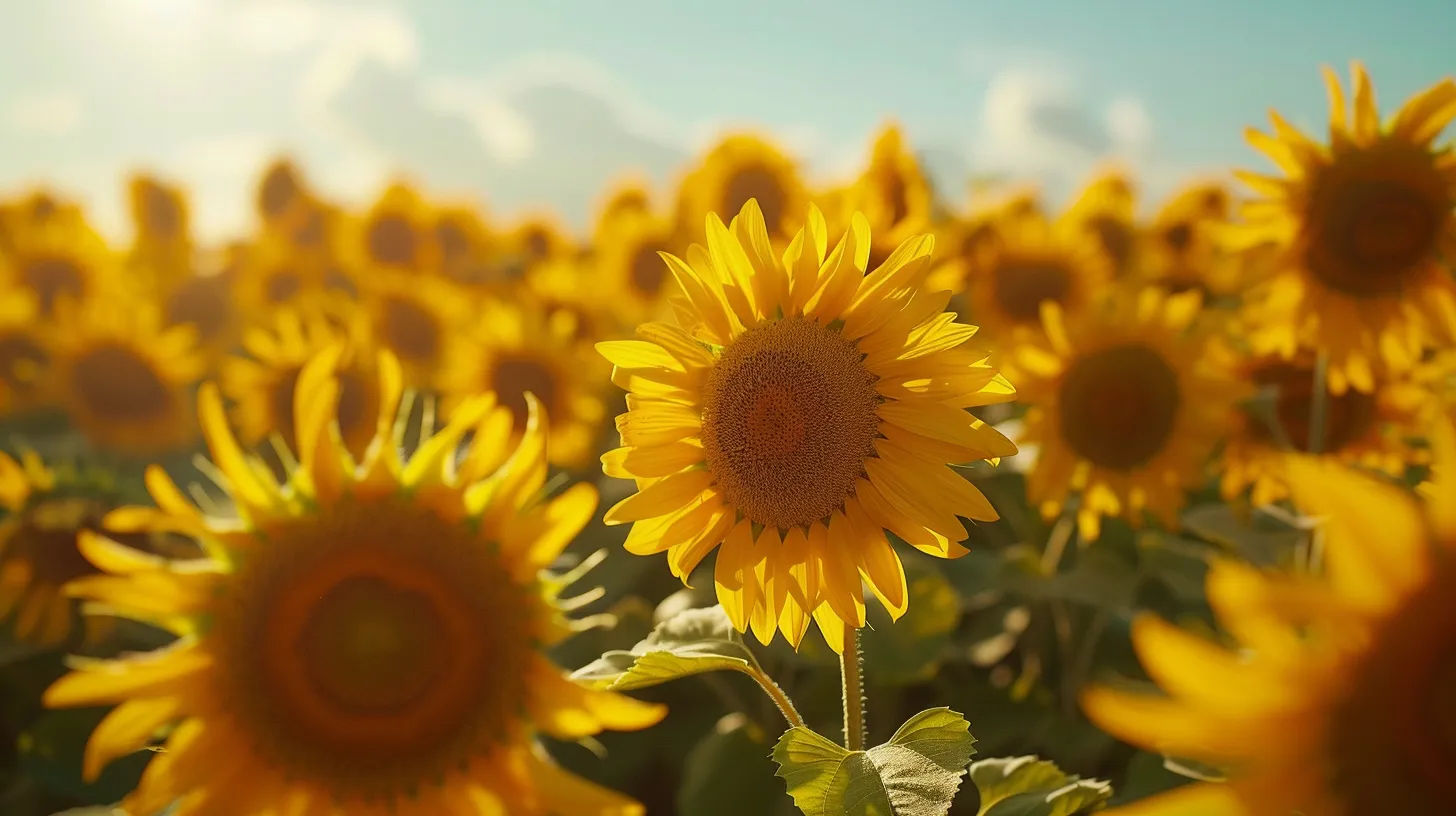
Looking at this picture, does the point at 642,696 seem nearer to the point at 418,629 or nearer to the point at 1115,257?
the point at 418,629

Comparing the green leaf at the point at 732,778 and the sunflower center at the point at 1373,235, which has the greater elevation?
the sunflower center at the point at 1373,235

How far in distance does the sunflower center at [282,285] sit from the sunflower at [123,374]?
1.84 metres

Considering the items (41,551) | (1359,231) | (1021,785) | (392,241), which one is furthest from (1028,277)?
(392,241)

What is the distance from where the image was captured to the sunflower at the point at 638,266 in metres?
6.42

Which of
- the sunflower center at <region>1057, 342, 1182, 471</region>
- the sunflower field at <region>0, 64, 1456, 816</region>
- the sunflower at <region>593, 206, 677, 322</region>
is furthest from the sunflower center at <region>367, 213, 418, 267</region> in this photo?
the sunflower center at <region>1057, 342, 1182, 471</region>

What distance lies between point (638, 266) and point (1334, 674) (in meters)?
5.85

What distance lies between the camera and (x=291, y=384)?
507 centimetres

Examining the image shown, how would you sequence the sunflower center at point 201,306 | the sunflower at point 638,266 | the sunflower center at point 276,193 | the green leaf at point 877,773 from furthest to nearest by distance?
1. the sunflower center at point 276,193
2. the sunflower center at point 201,306
3. the sunflower at point 638,266
4. the green leaf at point 877,773

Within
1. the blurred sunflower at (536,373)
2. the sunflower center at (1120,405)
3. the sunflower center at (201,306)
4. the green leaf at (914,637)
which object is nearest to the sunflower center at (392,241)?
the sunflower center at (201,306)

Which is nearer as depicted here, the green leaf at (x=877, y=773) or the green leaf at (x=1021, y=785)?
the green leaf at (x=877, y=773)

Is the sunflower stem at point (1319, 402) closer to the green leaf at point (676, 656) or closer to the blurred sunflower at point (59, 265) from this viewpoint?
the green leaf at point (676, 656)

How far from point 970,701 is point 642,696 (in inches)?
48.5

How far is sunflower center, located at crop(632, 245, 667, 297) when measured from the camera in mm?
6453

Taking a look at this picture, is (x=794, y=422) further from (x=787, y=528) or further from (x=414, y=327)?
(x=414, y=327)
